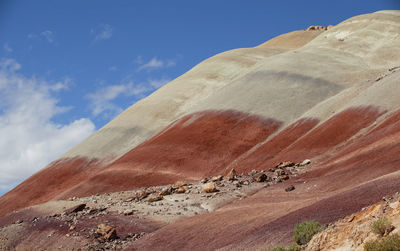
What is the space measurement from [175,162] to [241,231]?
29.1m

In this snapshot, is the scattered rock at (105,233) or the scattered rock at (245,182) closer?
the scattered rock at (105,233)

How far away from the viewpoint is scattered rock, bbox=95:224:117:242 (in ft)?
68.4

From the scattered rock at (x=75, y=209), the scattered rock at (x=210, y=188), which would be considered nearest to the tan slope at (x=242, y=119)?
the scattered rock at (x=210, y=188)

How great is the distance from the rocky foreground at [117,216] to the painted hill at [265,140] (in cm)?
145

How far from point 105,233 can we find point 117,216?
237cm

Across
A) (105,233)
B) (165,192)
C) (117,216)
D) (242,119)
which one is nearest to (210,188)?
(165,192)

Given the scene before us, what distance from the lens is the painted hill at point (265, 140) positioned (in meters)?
17.9

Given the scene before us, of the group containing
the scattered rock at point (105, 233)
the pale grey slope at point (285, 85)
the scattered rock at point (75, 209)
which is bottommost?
the scattered rock at point (105, 233)

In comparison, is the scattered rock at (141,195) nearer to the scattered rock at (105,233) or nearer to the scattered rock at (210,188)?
the scattered rock at (210,188)

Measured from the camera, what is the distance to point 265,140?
46.9 meters

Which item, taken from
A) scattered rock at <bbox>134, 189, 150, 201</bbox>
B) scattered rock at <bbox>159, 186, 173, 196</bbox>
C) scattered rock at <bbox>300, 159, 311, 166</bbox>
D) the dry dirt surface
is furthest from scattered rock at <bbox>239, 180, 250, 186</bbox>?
the dry dirt surface

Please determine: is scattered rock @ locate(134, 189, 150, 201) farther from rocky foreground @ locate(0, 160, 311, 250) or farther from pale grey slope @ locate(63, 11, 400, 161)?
pale grey slope @ locate(63, 11, 400, 161)

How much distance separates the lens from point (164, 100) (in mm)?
73062

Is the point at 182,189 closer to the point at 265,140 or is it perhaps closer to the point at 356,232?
the point at 356,232
